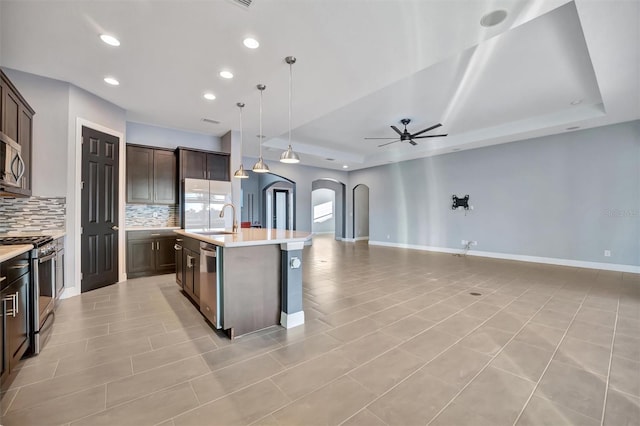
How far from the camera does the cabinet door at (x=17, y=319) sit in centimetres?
180

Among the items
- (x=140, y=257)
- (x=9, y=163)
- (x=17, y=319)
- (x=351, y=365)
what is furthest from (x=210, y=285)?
(x=140, y=257)

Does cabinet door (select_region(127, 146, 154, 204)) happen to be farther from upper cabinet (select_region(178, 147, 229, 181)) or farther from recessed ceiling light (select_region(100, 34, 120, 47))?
recessed ceiling light (select_region(100, 34, 120, 47))

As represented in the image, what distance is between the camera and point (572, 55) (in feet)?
10.9

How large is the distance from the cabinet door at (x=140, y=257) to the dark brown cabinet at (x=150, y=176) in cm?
76

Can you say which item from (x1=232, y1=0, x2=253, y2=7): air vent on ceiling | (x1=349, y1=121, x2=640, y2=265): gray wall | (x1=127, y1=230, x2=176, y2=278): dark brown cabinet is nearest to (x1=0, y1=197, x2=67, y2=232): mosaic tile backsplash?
(x1=127, y1=230, x2=176, y2=278): dark brown cabinet

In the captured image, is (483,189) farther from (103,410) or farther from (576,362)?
(103,410)

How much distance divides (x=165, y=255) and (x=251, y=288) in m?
3.27

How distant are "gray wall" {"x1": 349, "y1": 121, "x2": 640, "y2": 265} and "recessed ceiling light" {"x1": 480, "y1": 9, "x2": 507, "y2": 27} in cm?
513

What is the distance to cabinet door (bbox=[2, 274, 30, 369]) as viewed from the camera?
71.0 inches

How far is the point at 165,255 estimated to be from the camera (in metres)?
5.06

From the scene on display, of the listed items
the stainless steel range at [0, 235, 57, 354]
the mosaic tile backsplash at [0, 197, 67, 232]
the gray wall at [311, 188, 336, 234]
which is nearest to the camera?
the stainless steel range at [0, 235, 57, 354]

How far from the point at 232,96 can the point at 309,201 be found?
606 centimetres

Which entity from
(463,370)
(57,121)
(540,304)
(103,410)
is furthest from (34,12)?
(540,304)

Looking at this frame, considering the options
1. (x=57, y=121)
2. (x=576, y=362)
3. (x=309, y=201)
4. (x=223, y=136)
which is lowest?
(x=576, y=362)
